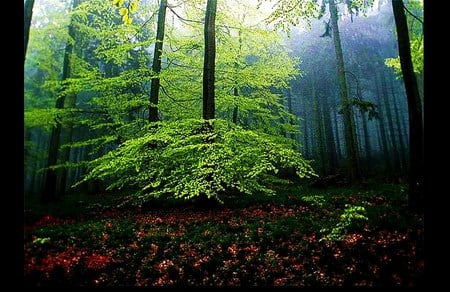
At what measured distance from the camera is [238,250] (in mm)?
5660

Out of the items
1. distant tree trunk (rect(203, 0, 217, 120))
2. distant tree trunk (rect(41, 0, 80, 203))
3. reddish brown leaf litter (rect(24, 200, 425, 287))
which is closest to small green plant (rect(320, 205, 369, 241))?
reddish brown leaf litter (rect(24, 200, 425, 287))

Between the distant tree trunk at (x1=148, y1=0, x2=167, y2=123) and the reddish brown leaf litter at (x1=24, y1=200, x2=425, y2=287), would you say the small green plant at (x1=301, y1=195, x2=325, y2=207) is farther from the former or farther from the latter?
the distant tree trunk at (x1=148, y1=0, x2=167, y2=123)

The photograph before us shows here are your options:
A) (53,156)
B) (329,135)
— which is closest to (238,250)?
(53,156)

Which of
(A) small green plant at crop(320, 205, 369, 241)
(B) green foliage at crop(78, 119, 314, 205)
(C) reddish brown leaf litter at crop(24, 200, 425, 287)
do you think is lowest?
(C) reddish brown leaf litter at crop(24, 200, 425, 287)

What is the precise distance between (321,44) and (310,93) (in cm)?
424

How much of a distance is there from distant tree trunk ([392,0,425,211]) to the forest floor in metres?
0.56

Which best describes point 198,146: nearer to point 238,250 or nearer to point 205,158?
point 205,158

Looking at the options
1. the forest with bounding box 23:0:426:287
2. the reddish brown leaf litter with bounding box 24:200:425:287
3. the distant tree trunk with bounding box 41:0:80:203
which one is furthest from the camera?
the distant tree trunk with bounding box 41:0:80:203

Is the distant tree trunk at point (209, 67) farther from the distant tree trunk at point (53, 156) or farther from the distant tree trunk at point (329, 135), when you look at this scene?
the distant tree trunk at point (329, 135)

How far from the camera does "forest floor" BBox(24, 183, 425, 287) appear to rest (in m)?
4.39

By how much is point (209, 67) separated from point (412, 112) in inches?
219
